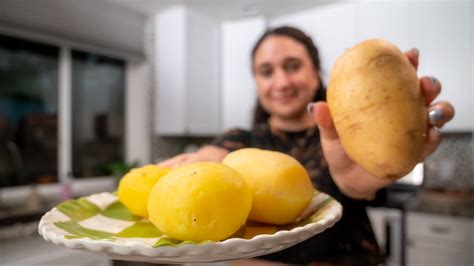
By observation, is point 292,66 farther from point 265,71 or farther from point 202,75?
point 202,75

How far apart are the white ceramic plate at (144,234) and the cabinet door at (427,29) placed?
0.14 m

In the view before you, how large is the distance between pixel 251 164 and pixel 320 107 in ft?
0.20

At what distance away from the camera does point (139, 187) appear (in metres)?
0.23

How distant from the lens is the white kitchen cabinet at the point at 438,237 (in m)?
1.16

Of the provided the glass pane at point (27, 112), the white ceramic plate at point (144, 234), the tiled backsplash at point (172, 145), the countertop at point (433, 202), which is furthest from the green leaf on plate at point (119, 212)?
the tiled backsplash at point (172, 145)

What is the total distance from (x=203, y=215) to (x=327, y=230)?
0.64 feet

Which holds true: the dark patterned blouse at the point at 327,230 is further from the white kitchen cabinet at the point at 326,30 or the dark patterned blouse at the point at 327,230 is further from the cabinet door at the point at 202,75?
the cabinet door at the point at 202,75

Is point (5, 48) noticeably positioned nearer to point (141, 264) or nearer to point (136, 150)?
point (136, 150)

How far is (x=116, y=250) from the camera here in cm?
16

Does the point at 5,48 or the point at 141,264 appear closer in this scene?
the point at 141,264

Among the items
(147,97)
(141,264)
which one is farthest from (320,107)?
(147,97)

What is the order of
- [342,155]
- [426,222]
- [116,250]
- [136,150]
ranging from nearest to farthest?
[116,250], [342,155], [426,222], [136,150]

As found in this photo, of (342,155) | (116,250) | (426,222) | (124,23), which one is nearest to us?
(116,250)

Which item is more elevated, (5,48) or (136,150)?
(5,48)
